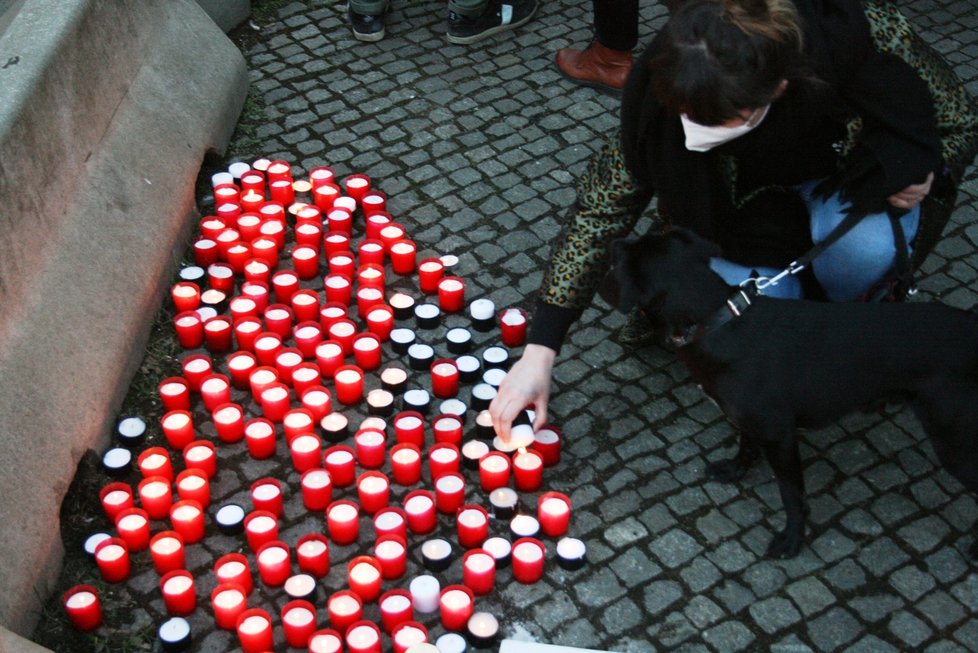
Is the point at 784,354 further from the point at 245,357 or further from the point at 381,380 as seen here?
the point at 245,357

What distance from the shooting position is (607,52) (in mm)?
6098

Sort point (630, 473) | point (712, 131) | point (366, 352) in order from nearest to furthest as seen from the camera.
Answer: point (712, 131) < point (630, 473) < point (366, 352)

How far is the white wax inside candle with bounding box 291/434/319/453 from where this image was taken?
4.05 m

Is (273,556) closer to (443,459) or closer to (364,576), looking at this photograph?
(364,576)

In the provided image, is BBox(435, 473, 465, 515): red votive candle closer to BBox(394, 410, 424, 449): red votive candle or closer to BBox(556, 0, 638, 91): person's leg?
BBox(394, 410, 424, 449): red votive candle

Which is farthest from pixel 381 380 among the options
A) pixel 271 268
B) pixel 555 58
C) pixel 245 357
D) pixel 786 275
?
pixel 555 58

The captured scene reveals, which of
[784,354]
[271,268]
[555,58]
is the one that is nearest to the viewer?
[784,354]

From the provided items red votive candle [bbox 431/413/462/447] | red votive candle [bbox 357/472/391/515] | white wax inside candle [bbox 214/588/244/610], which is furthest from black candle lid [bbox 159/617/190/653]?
red votive candle [bbox 431/413/462/447]

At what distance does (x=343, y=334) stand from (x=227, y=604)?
1.35 meters

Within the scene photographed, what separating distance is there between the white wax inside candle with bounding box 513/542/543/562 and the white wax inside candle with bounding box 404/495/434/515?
0.34m

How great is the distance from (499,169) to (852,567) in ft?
8.74

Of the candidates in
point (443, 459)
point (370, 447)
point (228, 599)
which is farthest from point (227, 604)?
point (443, 459)

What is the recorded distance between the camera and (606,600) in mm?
3705

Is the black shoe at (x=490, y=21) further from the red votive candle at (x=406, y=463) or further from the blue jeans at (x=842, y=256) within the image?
→ the red votive candle at (x=406, y=463)
